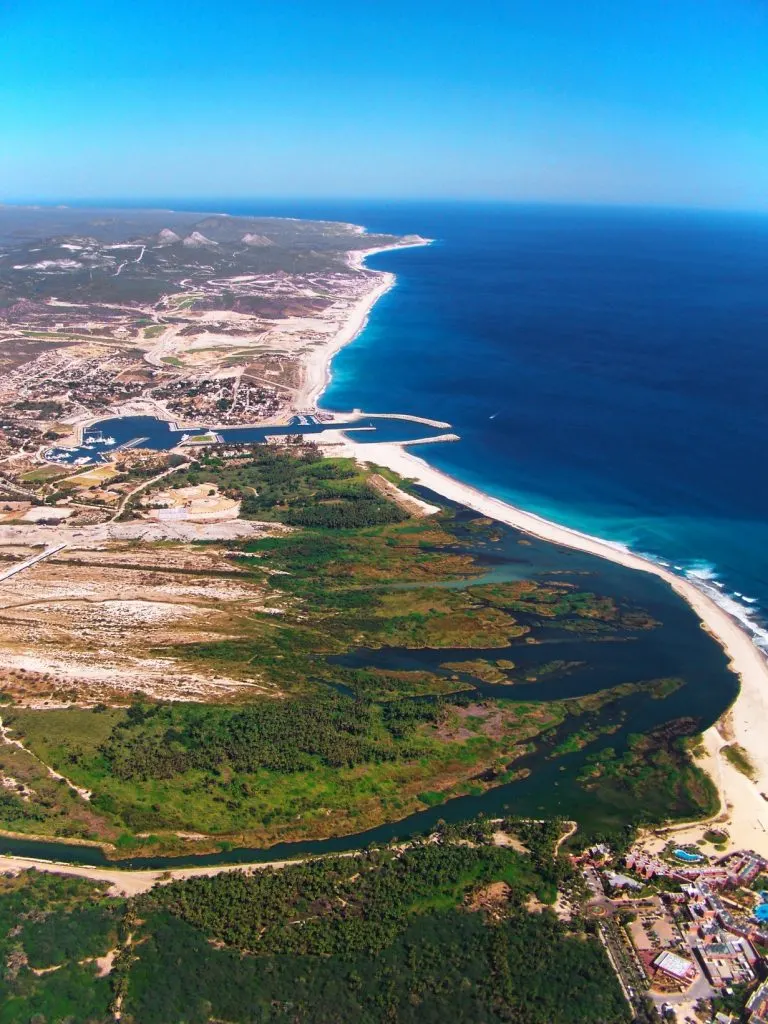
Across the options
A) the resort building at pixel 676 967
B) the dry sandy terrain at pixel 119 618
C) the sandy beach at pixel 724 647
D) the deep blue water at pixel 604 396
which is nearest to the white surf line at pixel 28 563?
the dry sandy terrain at pixel 119 618

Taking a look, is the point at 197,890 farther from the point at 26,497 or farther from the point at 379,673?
the point at 26,497

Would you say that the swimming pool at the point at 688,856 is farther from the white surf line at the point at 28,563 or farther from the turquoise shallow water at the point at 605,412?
the white surf line at the point at 28,563

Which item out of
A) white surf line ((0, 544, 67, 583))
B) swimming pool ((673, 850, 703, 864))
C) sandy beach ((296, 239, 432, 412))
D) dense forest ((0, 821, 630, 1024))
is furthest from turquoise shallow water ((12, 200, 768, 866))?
white surf line ((0, 544, 67, 583))

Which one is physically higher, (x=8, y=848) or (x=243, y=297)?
(x=243, y=297)

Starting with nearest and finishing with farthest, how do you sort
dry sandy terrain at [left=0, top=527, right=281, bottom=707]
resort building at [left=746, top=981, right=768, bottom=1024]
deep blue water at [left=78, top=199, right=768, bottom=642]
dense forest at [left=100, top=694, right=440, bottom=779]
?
resort building at [left=746, top=981, right=768, bottom=1024] → dense forest at [left=100, top=694, right=440, bottom=779] → dry sandy terrain at [left=0, top=527, right=281, bottom=707] → deep blue water at [left=78, top=199, right=768, bottom=642]

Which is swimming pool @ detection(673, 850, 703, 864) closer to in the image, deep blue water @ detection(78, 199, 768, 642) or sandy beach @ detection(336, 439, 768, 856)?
sandy beach @ detection(336, 439, 768, 856)

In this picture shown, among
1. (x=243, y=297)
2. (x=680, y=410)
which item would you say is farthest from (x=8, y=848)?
(x=243, y=297)
